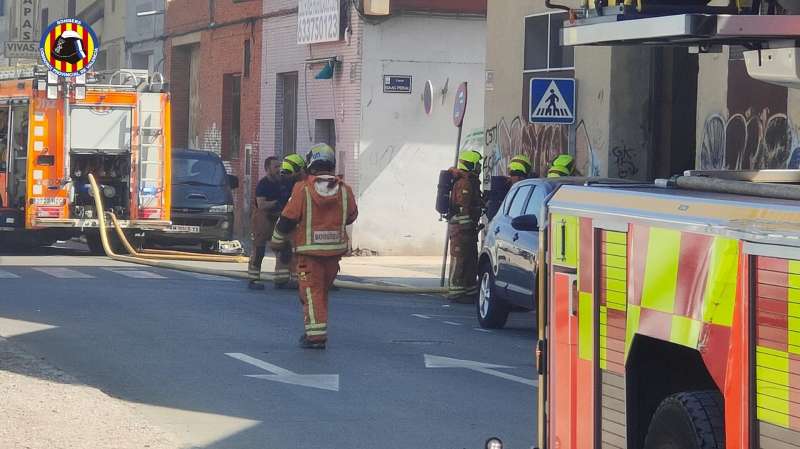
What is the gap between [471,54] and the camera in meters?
29.2

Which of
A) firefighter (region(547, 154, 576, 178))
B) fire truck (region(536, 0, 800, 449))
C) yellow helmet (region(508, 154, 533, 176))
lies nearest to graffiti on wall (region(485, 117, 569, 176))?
yellow helmet (region(508, 154, 533, 176))

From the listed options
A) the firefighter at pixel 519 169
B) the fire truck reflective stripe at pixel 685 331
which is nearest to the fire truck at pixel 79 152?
the firefighter at pixel 519 169

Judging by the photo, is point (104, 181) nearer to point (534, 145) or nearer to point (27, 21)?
point (534, 145)

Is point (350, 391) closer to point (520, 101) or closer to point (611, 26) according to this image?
point (611, 26)

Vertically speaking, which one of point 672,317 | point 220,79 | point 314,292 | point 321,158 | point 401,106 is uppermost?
point 220,79

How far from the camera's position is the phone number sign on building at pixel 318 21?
97.6 ft

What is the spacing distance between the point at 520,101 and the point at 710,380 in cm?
1796

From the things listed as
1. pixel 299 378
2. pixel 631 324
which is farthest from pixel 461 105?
pixel 631 324

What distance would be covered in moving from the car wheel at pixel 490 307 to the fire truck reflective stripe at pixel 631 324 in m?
10.0

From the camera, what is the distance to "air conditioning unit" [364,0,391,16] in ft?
93.4

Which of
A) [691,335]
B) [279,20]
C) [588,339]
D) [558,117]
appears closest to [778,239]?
[691,335]

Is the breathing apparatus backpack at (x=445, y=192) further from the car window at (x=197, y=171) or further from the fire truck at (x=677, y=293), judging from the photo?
the fire truck at (x=677, y=293)

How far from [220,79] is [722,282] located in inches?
1308

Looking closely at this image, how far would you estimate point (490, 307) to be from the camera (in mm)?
16062
